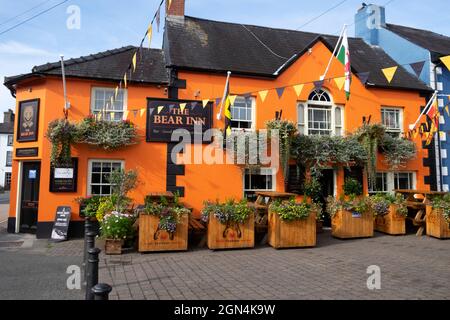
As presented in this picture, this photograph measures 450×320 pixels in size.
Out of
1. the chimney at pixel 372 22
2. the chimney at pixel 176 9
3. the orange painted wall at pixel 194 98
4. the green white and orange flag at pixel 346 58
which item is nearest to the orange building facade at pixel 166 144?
the orange painted wall at pixel 194 98

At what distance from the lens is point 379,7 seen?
14789 mm

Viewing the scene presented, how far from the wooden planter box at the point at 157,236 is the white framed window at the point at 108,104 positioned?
3.87 meters

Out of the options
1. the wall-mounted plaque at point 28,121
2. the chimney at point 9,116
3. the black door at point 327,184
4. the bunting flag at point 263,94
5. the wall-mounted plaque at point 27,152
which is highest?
the chimney at point 9,116

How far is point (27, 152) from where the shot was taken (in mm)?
10234

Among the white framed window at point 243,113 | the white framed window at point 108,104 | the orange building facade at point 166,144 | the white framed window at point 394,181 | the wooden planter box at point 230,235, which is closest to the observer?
the wooden planter box at point 230,235

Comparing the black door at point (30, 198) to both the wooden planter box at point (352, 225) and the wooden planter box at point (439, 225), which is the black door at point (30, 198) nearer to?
the wooden planter box at point (352, 225)

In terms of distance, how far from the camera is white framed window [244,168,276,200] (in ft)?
35.9

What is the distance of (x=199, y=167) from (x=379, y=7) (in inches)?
436

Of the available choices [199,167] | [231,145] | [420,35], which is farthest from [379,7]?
[199,167]

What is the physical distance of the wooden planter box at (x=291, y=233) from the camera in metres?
8.38

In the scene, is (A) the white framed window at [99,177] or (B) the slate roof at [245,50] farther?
(B) the slate roof at [245,50]

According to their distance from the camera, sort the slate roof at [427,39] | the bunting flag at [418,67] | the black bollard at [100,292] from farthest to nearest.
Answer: the slate roof at [427,39] < the bunting flag at [418,67] < the black bollard at [100,292]

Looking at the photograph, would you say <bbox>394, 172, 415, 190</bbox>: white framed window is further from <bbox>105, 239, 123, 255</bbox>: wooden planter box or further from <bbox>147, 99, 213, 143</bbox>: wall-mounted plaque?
<bbox>105, 239, 123, 255</bbox>: wooden planter box
